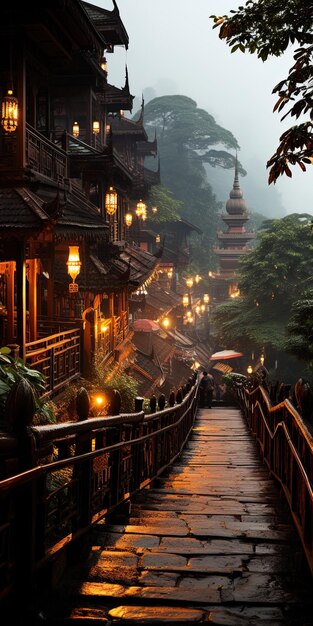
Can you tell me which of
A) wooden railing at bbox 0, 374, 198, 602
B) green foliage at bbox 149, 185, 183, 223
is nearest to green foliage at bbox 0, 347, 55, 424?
wooden railing at bbox 0, 374, 198, 602

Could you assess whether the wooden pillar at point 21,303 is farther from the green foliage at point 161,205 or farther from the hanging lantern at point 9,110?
the green foliage at point 161,205

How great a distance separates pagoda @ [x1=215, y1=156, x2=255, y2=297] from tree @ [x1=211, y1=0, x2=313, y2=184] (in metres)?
56.8

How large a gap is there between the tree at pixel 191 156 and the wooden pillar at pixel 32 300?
5358 cm

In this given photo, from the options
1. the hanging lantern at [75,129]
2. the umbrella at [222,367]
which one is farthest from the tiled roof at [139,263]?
the umbrella at [222,367]

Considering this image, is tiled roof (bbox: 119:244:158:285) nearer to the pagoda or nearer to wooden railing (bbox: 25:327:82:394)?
wooden railing (bbox: 25:327:82:394)

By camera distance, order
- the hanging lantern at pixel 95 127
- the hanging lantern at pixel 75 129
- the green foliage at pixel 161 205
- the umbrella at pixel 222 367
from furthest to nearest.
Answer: the green foliage at pixel 161 205 < the umbrella at pixel 222 367 < the hanging lantern at pixel 95 127 < the hanging lantern at pixel 75 129

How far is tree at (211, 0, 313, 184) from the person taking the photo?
215 inches

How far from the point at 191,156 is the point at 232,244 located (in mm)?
15325

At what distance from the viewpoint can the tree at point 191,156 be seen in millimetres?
71688

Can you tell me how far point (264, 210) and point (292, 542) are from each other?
159270 millimetres

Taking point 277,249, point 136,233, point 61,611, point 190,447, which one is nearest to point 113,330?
point 190,447

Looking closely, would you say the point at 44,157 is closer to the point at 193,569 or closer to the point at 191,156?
the point at 193,569

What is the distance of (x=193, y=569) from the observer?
4.48 meters

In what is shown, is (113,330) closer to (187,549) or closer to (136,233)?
(187,549)
